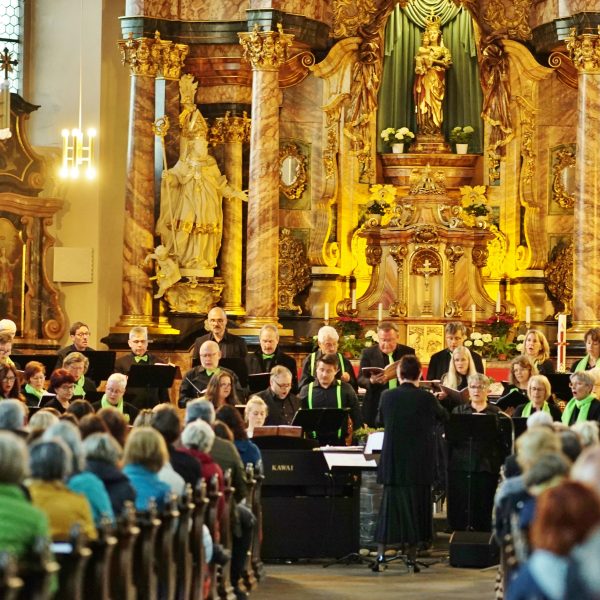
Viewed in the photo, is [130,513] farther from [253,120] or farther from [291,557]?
[253,120]

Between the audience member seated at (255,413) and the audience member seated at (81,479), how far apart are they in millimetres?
5234

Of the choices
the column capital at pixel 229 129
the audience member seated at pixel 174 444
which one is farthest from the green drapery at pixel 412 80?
the audience member seated at pixel 174 444

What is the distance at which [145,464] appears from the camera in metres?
8.88

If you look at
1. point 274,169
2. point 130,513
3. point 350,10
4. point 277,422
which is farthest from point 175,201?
point 130,513

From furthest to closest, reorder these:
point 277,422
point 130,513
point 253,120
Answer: point 253,120
point 277,422
point 130,513

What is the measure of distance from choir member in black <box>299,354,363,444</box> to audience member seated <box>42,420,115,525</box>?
670 centimetres

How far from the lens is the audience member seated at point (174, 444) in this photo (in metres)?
9.76

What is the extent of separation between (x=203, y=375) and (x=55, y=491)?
8.07 metres

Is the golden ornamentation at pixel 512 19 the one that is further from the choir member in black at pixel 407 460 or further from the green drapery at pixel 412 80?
the choir member in black at pixel 407 460

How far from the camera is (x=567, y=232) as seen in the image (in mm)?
22359

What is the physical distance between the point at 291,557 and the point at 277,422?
1353mm

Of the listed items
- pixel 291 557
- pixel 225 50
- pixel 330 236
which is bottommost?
pixel 291 557

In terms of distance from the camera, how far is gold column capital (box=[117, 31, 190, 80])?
20688mm

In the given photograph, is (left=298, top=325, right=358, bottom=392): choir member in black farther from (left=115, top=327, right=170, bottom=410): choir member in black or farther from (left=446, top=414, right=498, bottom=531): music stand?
(left=446, top=414, right=498, bottom=531): music stand
